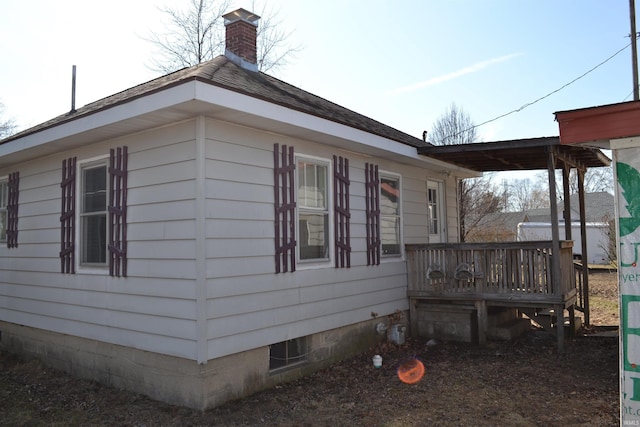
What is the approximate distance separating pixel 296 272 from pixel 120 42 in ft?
25.3

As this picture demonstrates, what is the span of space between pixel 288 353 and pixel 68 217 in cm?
357

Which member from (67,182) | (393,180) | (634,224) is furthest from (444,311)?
(67,182)

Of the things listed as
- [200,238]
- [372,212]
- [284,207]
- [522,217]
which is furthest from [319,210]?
[522,217]

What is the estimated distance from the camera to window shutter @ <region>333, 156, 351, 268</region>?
6703 millimetres

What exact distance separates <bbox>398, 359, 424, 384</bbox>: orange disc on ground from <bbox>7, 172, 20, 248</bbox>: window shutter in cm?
639

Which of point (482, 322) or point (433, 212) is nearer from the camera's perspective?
point (482, 322)

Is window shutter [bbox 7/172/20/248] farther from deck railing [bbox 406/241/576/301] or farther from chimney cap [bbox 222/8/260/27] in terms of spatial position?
deck railing [bbox 406/241/576/301]

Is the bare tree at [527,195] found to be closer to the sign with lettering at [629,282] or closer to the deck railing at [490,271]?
the deck railing at [490,271]

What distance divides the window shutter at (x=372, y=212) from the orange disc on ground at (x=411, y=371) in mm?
1604

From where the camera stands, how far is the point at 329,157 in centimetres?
670

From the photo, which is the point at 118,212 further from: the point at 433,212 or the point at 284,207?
the point at 433,212

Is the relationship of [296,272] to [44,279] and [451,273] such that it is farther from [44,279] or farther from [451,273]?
[44,279]

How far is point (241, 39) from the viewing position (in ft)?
24.9

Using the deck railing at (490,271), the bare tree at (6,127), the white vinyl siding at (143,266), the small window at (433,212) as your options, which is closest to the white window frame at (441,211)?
the small window at (433,212)
